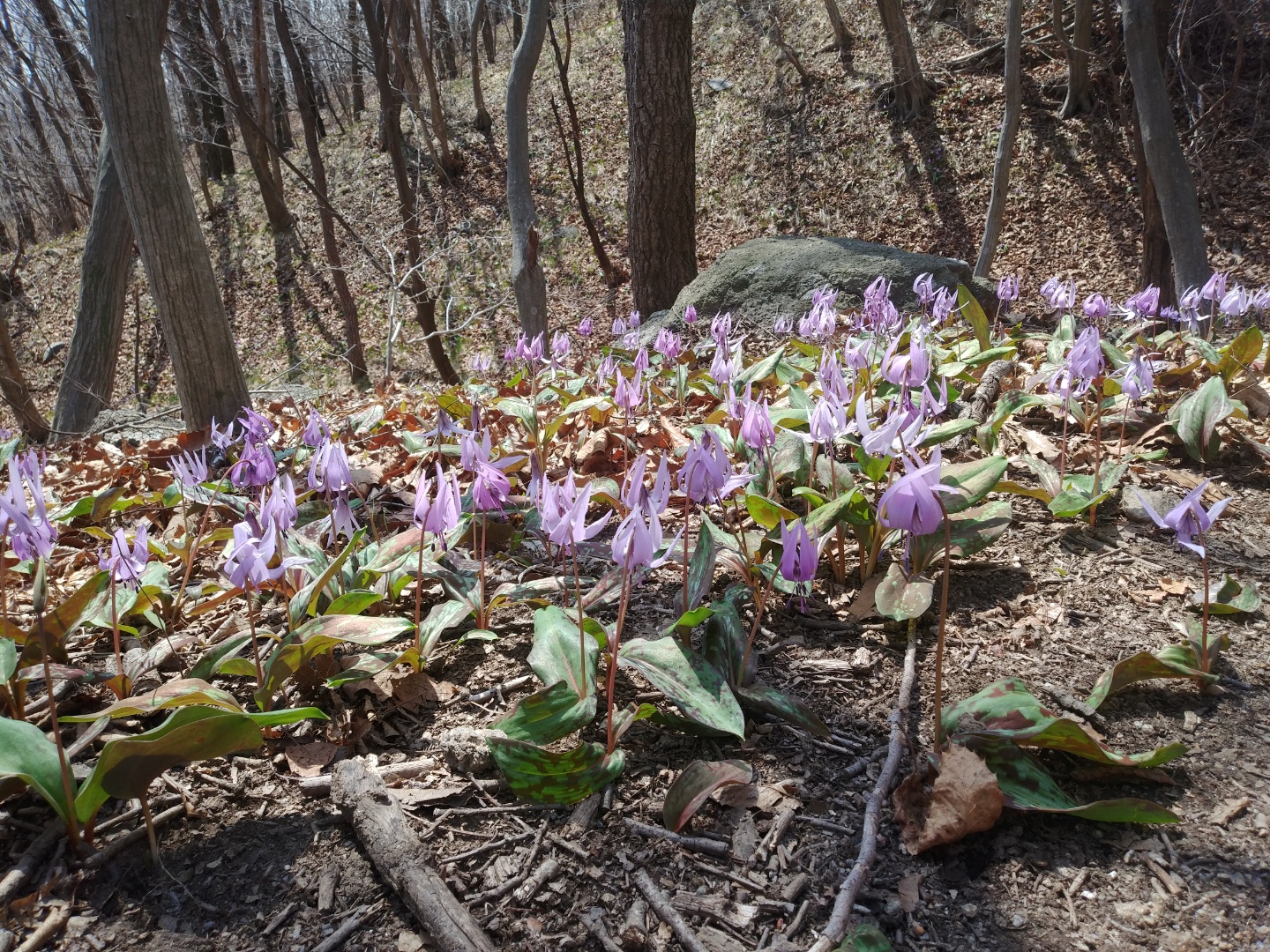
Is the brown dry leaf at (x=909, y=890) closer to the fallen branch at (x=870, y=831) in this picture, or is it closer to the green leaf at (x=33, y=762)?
the fallen branch at (x=870, y=831)

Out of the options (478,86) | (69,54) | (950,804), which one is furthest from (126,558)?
(478,86)

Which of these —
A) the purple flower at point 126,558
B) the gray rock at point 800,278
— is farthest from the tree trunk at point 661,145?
the purple flower at point 126,558

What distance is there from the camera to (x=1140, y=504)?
94.5 inches

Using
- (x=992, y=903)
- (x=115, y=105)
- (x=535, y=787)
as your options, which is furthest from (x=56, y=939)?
(x=115, y=105)

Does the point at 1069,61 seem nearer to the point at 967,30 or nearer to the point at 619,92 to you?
the point at 967,30

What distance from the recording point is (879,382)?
3109 millimetres

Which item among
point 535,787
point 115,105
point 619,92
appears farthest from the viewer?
point 619,92

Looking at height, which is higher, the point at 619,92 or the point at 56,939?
→ the point at 619,92

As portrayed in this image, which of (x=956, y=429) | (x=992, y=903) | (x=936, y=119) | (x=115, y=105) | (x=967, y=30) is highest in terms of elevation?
(x=967, y=30)

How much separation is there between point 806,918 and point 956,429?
151 cm

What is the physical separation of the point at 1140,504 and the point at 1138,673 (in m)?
1.04

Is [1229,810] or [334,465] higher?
[334,465]

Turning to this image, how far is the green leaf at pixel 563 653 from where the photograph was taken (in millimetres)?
1574

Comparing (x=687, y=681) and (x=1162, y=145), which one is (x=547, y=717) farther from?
(x=1162, y=145)
